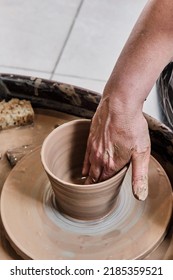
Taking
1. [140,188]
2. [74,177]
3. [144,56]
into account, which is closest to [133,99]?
[144,56]

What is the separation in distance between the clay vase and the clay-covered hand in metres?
0.04

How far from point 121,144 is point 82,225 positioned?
9.8 inches

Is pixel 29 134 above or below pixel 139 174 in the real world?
below

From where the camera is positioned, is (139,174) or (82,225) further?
(82,225)

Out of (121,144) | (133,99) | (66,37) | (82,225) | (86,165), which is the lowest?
(66,37)

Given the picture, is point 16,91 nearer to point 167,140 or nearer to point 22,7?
point 167,140

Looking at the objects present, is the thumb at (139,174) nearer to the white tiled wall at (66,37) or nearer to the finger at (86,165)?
the finger at (86,165)

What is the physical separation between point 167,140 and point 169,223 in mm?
236

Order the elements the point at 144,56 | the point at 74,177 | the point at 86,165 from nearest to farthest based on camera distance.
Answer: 1. the point at 144,56
2. the point at 86,165
3. the point at 74,177

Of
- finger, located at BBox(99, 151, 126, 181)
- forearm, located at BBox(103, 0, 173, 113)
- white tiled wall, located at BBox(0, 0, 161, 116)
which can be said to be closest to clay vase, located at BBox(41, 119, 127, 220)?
finger, located at BBox(99, 151, 126, 181)

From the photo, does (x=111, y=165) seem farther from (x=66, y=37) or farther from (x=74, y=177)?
(x=66, y=37)

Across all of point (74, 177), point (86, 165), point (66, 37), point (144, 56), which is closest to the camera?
point (144, 56)

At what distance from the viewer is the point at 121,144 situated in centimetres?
114

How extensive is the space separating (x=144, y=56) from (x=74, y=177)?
42 cm
